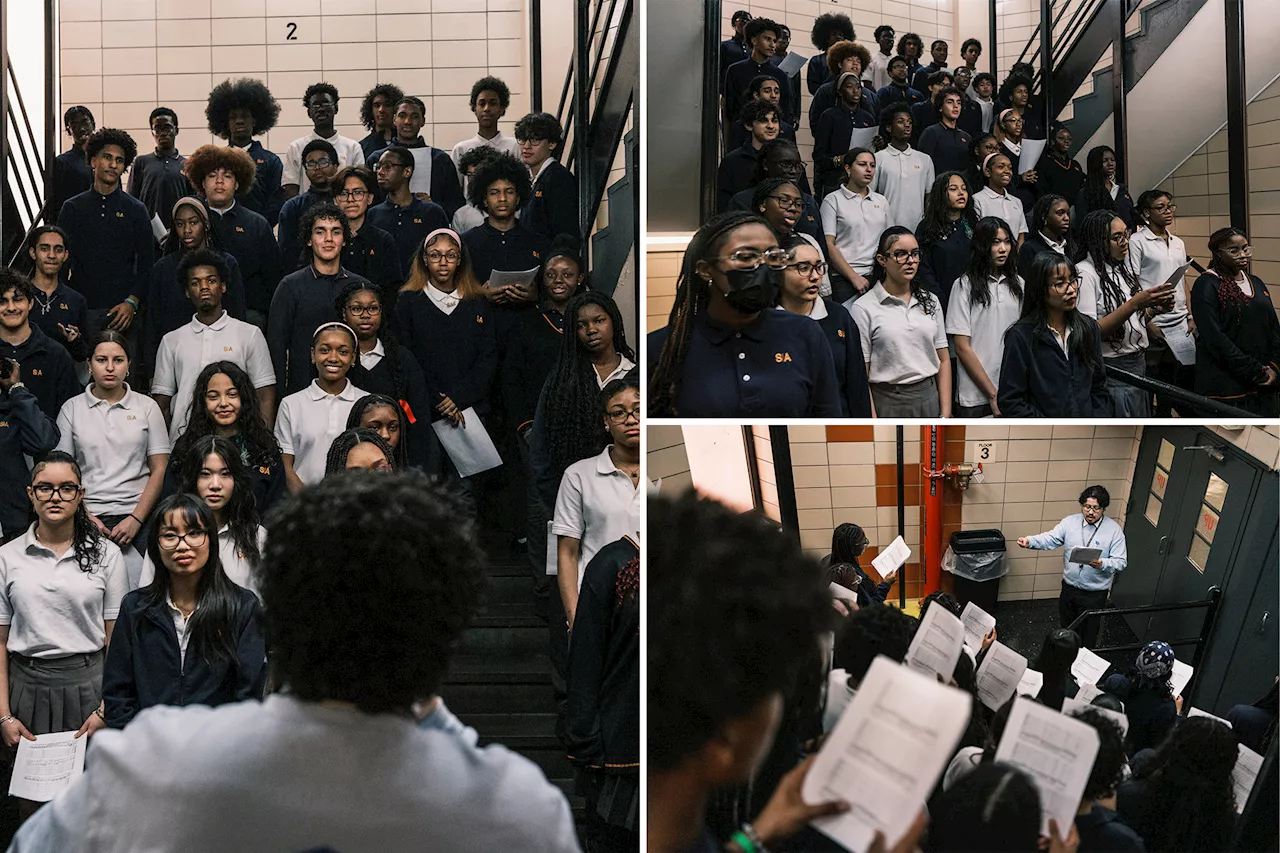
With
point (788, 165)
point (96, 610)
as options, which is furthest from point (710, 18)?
point (96, 610)

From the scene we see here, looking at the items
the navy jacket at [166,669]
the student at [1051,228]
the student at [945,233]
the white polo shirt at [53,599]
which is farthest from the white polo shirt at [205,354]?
the student at [1051,228]

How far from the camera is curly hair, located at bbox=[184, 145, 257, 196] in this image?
12.3 ft

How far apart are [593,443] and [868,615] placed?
1101 mm

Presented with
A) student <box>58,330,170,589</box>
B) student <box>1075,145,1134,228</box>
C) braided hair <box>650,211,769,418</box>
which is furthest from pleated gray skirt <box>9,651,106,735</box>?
student <box>1075,145,1134,228</box>

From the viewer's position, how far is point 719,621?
1.55m

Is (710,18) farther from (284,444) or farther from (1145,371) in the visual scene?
(284,444)

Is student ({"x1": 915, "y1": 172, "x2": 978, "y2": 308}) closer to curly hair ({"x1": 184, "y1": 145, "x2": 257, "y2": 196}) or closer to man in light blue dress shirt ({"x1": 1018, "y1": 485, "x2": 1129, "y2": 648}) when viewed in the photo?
man in light blue dress shirt ({"x1": 1018, "y1": 485, "x2": 1129, "y2": 648})

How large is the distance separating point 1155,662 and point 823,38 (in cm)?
251

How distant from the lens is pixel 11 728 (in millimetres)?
2205

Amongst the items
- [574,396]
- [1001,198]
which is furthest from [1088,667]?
[1001,198]

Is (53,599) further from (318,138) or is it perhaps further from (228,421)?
(318,138)

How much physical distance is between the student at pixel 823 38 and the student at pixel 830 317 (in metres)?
1.82

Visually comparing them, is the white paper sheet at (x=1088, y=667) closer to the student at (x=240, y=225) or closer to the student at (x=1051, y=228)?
the student at (x=1051, y=228)

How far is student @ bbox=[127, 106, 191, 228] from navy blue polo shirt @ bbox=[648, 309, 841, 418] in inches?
116
